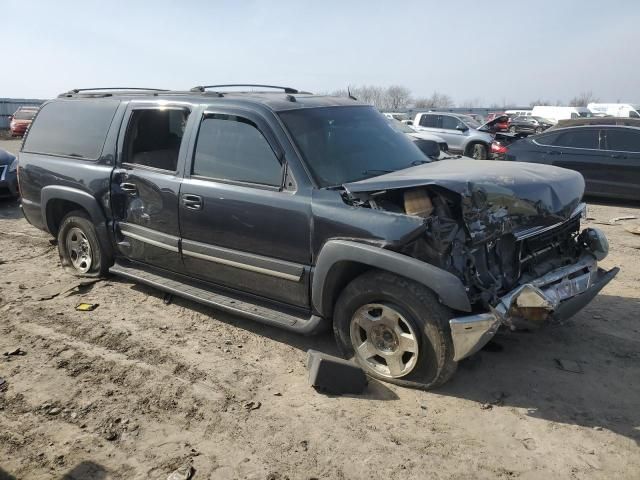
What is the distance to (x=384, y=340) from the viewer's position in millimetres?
3500

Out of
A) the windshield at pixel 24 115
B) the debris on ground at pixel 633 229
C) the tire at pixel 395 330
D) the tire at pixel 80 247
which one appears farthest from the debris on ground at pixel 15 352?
the windshield at pixel 24 115

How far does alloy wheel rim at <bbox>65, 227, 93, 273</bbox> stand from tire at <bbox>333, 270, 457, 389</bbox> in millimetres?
3171

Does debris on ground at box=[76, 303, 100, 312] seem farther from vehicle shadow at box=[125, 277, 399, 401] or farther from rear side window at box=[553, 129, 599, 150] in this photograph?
rear side window at box=[553, 129, 599, 150]

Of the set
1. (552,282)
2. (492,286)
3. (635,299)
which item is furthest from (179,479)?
(635,299)

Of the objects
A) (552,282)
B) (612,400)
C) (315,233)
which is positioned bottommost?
(612,400)

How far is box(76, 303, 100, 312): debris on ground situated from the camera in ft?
15.8

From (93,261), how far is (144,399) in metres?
2.46

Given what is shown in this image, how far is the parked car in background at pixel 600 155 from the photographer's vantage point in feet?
30.4

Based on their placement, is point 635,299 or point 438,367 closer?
point 438,367

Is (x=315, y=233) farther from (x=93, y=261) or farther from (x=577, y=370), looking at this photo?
(x=93, y=261)

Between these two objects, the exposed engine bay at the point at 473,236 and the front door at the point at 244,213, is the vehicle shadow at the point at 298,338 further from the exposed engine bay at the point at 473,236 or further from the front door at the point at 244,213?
the exposed engine bay at the point at 473,236

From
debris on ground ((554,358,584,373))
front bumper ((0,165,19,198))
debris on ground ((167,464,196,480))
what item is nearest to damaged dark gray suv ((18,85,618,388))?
debris on ground ((554,358,584,373))

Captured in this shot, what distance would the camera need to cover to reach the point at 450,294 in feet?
10.0

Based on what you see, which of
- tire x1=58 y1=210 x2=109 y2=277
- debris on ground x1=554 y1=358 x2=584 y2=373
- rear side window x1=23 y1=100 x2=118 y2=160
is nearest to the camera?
debris on ground x1=554 y1=358 x2=584 y2=373
